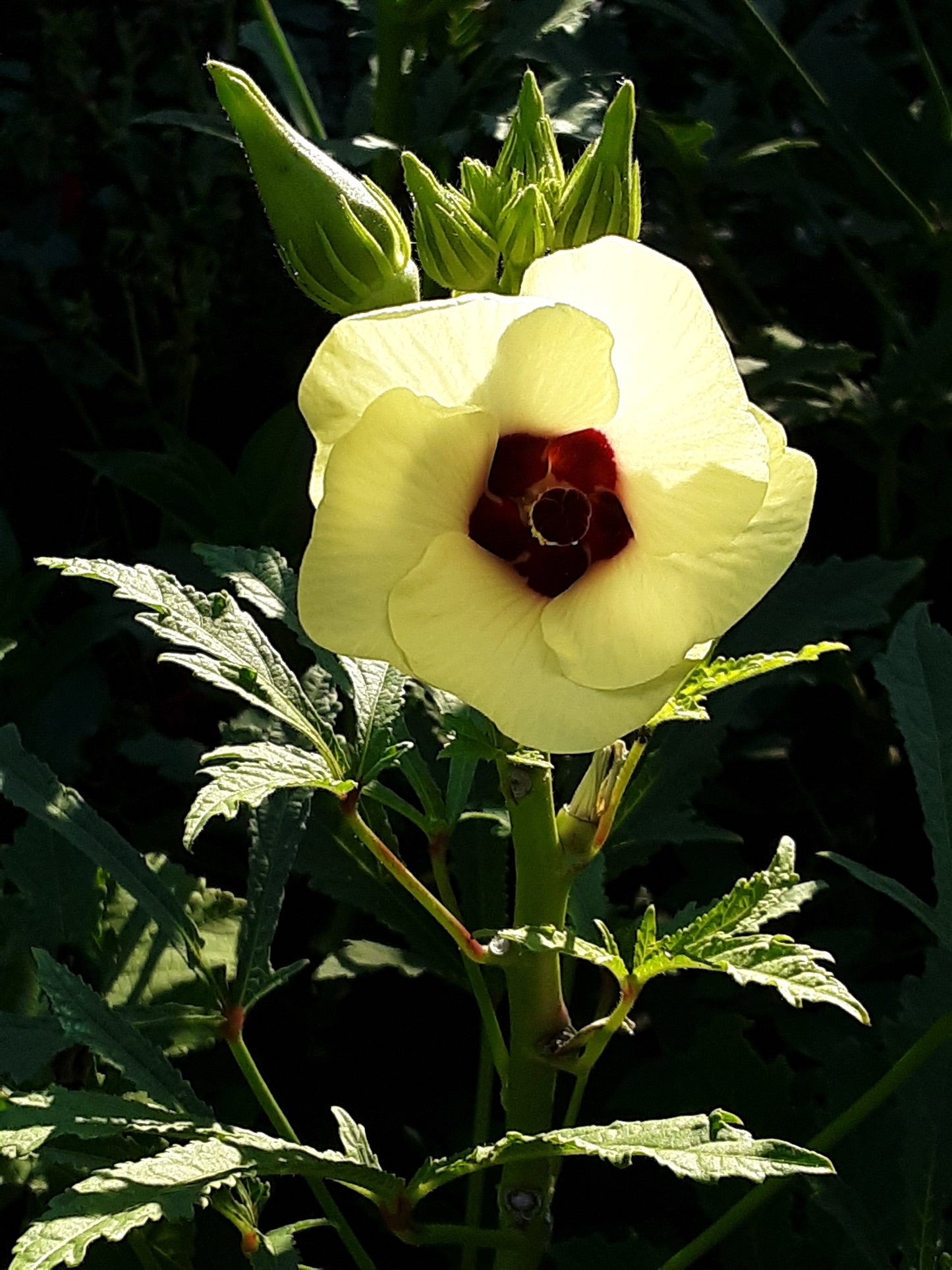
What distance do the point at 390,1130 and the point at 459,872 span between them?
0.28 metres

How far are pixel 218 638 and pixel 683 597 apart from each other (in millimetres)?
358

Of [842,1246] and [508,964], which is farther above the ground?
[508,964]

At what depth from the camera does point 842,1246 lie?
1.13 m

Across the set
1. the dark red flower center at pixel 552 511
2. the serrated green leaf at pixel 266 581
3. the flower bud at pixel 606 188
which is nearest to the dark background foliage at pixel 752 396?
the serrated green leaf at pixel 266 581

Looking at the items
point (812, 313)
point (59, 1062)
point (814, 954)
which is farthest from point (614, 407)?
point (812, 313)

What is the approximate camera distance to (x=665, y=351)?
664 millimetres

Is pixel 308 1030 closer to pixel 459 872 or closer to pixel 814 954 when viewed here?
pixel 459 872

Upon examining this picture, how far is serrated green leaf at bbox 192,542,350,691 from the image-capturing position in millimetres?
1010

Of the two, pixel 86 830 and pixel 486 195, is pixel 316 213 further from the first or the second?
pixel 86 830

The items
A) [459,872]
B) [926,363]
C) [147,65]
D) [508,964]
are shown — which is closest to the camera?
[508,964]

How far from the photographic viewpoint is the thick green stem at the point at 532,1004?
85 cm

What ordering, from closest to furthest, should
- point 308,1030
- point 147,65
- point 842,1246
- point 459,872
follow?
point 842,1246
point 459,872
point 308,1030
point 147,65

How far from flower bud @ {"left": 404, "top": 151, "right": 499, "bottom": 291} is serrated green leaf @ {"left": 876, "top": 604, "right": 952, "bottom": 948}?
47 centimetres

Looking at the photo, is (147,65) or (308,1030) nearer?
(308,1030)
